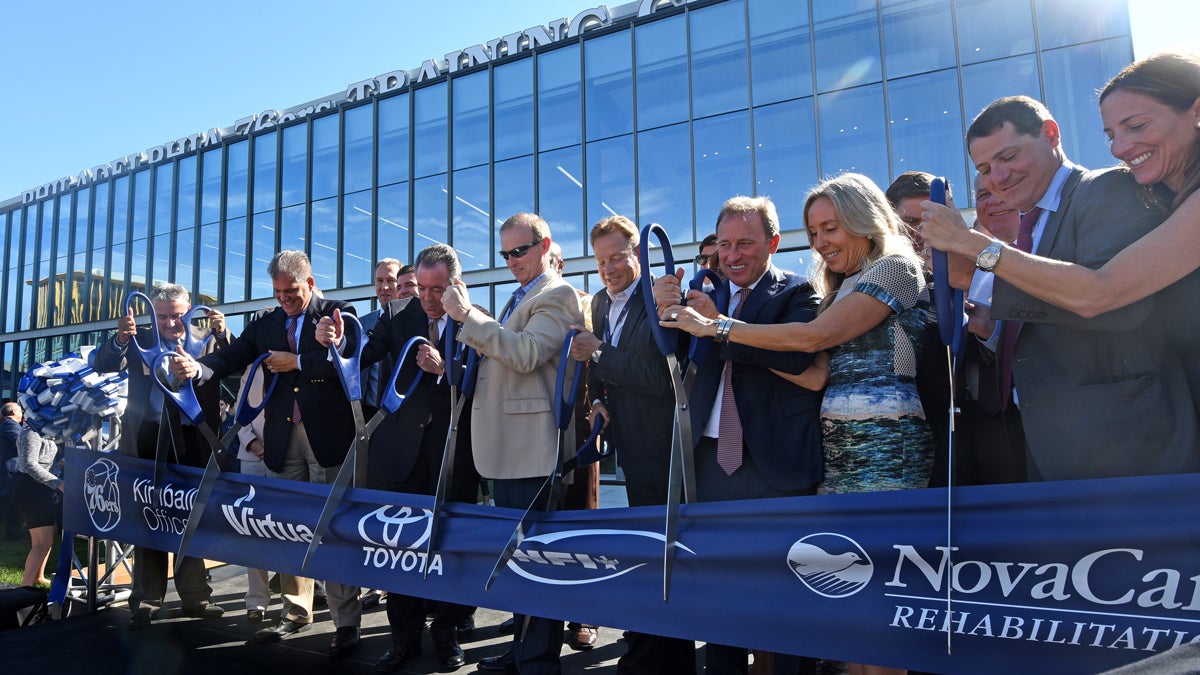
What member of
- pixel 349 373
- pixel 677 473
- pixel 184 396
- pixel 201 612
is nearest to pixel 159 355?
pixel 184 396

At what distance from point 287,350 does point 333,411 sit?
48 centimetres

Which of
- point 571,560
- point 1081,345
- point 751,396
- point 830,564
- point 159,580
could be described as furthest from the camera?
point 159,580

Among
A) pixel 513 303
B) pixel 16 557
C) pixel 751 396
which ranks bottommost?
pixel 16 557

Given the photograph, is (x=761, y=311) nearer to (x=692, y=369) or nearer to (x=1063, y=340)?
(x=692, y=369)

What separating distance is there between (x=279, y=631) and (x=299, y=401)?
4.21 feet

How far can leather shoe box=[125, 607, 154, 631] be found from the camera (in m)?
3.95

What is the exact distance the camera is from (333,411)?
3.65 m

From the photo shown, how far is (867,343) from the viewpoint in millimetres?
2078

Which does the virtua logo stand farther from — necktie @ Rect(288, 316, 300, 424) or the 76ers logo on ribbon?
the 76ers logo on ribbon

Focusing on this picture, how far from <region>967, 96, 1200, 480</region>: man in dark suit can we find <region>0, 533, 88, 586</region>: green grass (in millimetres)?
7025

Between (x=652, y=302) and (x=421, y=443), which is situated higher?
(x=652, y=302)

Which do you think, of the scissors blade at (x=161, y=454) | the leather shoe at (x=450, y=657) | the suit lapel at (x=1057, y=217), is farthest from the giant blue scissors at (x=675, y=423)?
the scissors blade at (x=161, y=454)

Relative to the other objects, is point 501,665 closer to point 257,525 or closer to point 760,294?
point 257,525

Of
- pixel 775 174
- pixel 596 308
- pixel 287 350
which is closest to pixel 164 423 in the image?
pixel 287 350
